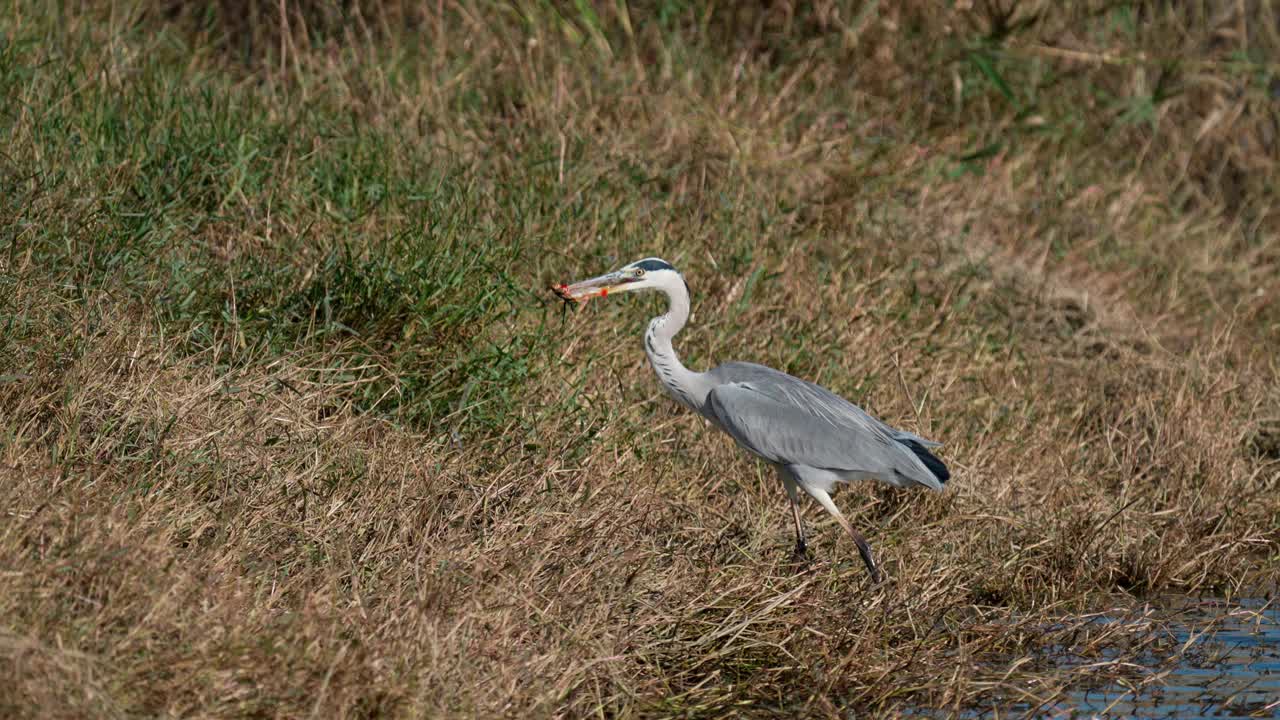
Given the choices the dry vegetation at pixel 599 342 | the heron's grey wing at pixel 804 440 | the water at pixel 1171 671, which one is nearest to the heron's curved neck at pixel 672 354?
the heron's grey wing at pixel 804 440

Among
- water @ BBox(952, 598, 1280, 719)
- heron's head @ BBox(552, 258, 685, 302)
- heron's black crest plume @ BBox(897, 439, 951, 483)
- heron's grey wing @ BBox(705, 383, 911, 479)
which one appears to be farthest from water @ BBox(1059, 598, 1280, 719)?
heron's head @ BBox(552, 258, 685, 302)

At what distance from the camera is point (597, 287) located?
5.86 metres

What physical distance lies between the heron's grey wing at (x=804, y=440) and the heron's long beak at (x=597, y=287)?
1.87 ft

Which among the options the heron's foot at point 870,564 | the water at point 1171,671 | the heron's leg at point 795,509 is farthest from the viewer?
the heron's leg at point 795,509

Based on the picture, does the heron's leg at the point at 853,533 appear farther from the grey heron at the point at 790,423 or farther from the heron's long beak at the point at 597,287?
the heron's long beak at the point at 597,287

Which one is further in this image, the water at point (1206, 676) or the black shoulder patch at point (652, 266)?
the black shoulder patch at point (652, 266)

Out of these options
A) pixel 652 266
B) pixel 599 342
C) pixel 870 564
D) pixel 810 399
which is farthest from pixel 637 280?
pixel 870 564

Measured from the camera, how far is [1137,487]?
6.59m

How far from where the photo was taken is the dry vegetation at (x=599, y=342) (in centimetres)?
437

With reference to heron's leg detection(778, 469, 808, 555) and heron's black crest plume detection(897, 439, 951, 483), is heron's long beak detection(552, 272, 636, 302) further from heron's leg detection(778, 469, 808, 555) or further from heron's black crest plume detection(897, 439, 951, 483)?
heron's black crest plume detection(897, 439, 951, 483)

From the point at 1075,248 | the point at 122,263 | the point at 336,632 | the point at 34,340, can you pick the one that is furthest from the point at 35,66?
the point at 1075,248

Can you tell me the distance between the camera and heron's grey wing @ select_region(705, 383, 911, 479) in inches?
217

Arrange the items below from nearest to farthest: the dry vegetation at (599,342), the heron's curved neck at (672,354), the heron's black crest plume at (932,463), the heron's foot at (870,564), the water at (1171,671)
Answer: the dry vegetation at (599,342) < the water at (1171,671) < the heron's foot at (870,564) < the heron's black crest plume at (932,463) < the heron's curved neck at (672,354)

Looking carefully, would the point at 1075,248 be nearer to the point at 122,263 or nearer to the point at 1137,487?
the point at 1137,487
